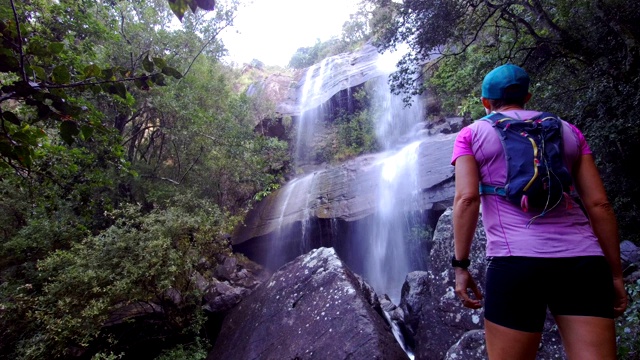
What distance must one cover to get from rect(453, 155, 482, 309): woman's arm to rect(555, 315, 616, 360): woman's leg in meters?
0.33

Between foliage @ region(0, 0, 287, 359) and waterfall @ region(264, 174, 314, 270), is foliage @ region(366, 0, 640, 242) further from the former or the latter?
waterfall @ region(264, 174, 314, 270)

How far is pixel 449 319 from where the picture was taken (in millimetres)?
3924

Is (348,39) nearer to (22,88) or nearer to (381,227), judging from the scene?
(381,227)

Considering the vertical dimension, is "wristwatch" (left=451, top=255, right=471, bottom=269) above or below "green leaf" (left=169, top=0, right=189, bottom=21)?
below

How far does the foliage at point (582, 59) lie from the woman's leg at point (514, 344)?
16.0 ft

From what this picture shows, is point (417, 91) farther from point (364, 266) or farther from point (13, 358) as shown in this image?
point (13, 358)

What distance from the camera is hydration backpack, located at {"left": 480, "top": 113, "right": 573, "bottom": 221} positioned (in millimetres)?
1345

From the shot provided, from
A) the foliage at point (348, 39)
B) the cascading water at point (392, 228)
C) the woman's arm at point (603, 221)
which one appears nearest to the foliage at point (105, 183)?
the woman's arm at point (603, 221)

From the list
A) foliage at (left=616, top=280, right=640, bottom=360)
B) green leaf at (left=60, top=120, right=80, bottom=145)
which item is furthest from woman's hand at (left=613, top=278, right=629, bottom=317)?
A: green leaf at (left=60, top=120, right=80, bottom=145)

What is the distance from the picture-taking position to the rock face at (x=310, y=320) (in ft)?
11.4

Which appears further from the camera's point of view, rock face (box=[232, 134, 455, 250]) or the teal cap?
rock face (box=[232, 134, 455, 250])

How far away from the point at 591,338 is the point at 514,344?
0.25 meters

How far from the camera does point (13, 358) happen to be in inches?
179

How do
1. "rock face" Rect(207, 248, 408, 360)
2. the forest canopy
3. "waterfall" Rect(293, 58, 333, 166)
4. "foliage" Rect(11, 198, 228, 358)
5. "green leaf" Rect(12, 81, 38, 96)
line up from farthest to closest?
"waterfall" Rect(293, 58, 333, 166) < "foliage" Rect(11, 198, 228, 358) < the forest canopy < "rock face" Rect(207, 248, 408, 360) < "green leaf" Rect(12, 81, 38, 96)
